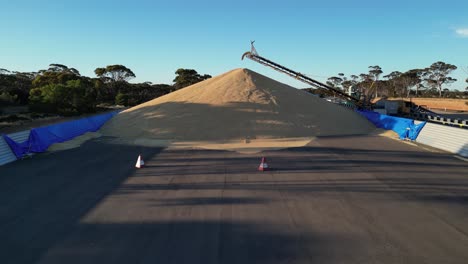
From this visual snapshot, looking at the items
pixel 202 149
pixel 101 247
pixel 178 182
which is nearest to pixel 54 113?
pixel 202 149

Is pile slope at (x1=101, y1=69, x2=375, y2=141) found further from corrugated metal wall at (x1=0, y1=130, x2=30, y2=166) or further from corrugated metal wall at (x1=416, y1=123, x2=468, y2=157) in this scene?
corrugated metal wall at (x1=0, y1=130, x2=30, y2=166)

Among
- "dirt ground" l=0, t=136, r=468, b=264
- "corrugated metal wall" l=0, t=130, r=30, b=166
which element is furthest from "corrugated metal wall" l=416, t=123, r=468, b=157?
"corrugated metal wall" l=0, t=130, r=30, b=166

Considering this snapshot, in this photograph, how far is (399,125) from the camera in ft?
62.9

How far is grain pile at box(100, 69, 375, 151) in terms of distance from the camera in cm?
1864

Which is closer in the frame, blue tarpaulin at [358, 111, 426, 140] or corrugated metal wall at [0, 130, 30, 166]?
corrugated metal wall at [0, 130, 30, 166]

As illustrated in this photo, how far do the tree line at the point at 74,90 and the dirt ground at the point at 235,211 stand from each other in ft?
87.8

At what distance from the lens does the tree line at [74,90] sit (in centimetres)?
3400

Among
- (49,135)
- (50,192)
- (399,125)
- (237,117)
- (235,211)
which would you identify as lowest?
(50,192)

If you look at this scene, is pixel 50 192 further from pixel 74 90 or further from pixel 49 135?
pixel 74 90

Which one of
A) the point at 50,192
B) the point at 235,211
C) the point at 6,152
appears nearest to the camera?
the point at 235,211

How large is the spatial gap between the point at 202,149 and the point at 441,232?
10920 millimetres

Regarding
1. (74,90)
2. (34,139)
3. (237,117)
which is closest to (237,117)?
(237,117)

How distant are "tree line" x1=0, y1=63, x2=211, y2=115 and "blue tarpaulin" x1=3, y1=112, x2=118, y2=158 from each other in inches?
660

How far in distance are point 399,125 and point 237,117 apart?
1179cm
